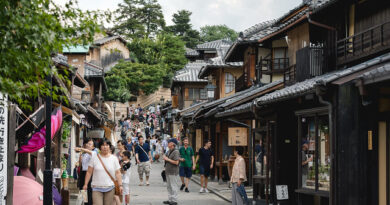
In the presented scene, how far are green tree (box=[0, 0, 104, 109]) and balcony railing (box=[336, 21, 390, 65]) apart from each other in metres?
7.94

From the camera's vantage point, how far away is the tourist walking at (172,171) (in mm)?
17703

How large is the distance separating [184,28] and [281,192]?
73645 millimetres

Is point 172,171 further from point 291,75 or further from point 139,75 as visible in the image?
point 139,75

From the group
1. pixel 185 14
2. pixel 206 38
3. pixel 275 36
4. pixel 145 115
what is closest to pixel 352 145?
pixel 275 36

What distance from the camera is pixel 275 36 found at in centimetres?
2370

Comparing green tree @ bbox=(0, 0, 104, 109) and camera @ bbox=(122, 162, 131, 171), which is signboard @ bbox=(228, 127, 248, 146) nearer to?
camera @ bbox=(122, 162, 131, 171)

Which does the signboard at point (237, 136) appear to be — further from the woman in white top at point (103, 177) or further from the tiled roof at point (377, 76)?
the tiled roof at point (377, 76)

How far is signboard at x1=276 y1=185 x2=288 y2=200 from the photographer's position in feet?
52.4

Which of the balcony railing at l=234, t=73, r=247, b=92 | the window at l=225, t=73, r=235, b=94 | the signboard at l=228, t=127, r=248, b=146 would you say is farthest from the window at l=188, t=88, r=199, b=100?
the signboard at l=228, t=127, r=248, b=146

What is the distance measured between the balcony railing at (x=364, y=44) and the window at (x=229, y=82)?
2078 centimetres

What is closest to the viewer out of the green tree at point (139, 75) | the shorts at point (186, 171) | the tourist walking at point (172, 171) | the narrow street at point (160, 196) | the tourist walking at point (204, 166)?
the tourist walking at point (172, 171)

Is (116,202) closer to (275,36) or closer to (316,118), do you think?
(316,118)

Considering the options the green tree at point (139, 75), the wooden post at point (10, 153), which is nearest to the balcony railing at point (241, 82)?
the wooden post at point (10, 153)

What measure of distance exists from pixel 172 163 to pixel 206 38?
7698 centimetres
